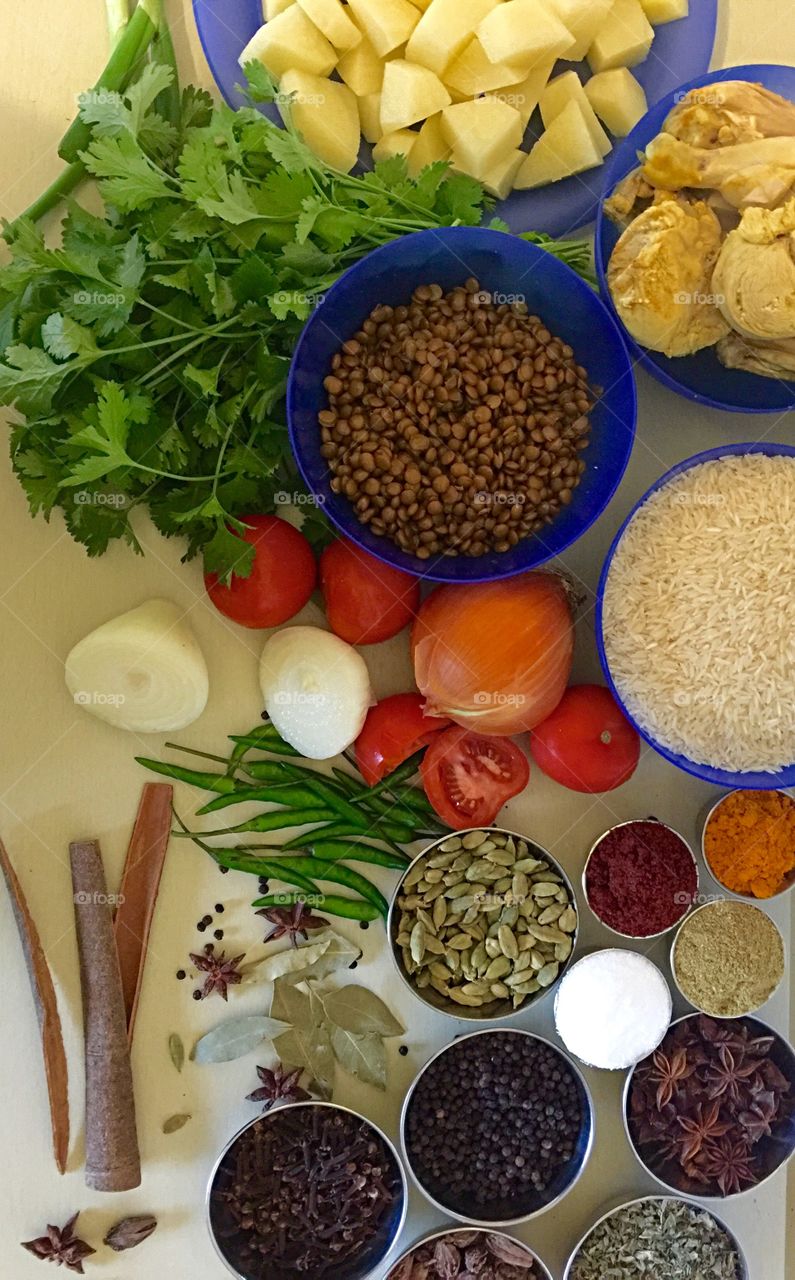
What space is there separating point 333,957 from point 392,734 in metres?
0.37

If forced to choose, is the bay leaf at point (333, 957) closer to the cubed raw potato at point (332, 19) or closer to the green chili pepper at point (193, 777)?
the green chili pepper at point (193, 777)

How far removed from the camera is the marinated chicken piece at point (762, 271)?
1.23 metres

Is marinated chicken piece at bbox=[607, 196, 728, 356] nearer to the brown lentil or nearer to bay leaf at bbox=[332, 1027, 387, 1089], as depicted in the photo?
the brown lentil

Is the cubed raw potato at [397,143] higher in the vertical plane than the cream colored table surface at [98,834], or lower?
higher

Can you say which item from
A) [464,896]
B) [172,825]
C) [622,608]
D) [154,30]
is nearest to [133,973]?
[172,825]

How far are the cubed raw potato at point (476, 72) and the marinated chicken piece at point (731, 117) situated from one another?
9.6 inches

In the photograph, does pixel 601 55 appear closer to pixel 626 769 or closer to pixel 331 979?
pixel 626 769

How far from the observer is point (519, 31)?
1279 millimetres

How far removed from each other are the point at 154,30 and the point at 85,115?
0.26 m

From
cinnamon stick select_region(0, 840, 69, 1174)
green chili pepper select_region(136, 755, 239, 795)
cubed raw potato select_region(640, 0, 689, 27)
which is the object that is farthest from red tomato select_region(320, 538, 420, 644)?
cubed raw potato select_region(640, 0, 689, 27)

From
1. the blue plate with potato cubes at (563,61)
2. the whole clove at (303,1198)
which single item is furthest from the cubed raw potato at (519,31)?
the whole clove at (303,1198)

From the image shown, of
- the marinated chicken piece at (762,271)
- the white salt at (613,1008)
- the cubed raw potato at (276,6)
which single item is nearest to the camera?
the marinated chicken piece at (762,271)

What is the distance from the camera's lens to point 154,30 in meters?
1.40

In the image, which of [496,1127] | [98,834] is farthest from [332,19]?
[496,1127]
